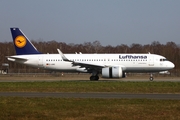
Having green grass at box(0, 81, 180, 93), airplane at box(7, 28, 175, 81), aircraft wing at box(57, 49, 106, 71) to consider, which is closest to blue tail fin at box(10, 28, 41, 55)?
airplane at box(7, 28, 175, 81)

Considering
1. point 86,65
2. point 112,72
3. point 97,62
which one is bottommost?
point 112,72

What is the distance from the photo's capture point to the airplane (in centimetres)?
4025

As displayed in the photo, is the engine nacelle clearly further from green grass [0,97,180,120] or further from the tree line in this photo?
the tree line

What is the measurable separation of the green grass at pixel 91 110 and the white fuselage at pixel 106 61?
75.3 feet

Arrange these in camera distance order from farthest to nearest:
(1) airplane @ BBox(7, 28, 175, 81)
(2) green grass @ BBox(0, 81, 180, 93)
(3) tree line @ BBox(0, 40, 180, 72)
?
(3) tree line @ BBox(0, 40, 180, 72) → (1) airplane @ BBox(7, 28, 175, 81) → (2) green grass @ BBox(0, 81, 180, 93)

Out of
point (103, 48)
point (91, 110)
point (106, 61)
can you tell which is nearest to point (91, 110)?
point (91, 110)

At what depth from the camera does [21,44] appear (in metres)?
44.5

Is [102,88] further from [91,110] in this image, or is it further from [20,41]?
[20,41]

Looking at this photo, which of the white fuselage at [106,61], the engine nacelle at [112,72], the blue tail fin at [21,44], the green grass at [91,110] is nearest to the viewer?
the green grass at [91,110]

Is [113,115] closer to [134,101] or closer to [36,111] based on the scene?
[36,111]

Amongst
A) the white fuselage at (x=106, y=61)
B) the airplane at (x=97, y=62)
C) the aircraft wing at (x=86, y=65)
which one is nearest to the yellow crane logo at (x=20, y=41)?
the airplane at (x=97, y=62)

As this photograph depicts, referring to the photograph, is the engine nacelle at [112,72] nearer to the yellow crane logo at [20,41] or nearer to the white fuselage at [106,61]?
the white fuselage at [106,61]

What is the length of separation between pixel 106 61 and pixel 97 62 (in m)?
1.06

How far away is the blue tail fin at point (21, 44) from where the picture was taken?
4434 cm
